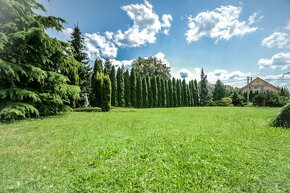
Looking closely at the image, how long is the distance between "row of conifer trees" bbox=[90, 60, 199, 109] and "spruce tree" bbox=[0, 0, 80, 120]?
784cm

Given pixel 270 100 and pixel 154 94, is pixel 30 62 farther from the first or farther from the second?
pixel 270 100

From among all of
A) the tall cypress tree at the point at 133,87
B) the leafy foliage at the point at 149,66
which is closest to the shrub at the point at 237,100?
the leafy foliage at the point at 149,66

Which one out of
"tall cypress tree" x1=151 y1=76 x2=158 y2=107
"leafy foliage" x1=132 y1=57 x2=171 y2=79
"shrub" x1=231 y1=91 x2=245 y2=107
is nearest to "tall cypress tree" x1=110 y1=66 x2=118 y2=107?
"tall cypress tree" x1=151 y1=76 x2=158 y2=107

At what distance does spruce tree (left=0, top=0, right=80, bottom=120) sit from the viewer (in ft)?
30.0

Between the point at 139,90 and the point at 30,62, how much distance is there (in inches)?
684

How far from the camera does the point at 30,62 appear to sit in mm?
11164

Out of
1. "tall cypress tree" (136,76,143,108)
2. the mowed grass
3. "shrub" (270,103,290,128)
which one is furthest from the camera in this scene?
"tall cypress tree" (136,76,143,108)

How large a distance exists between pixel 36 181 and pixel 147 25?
11.6m

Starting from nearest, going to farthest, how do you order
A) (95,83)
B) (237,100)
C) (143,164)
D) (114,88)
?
(143,164)
(95,83)
(114,88)
(237,100)

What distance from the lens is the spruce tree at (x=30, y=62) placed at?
9148 millimetres

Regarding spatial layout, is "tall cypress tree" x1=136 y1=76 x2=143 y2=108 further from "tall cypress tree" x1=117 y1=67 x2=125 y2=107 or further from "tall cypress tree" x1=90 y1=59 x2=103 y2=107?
"tall cypress tree" x1=90 y1=59 x2=103 y2=107

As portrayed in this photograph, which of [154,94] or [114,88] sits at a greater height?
[114,88]

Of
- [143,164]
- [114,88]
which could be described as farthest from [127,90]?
[143,164]

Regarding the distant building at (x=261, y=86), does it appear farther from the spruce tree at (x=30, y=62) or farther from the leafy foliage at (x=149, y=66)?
the spruce tree at (x=30, y=62)
